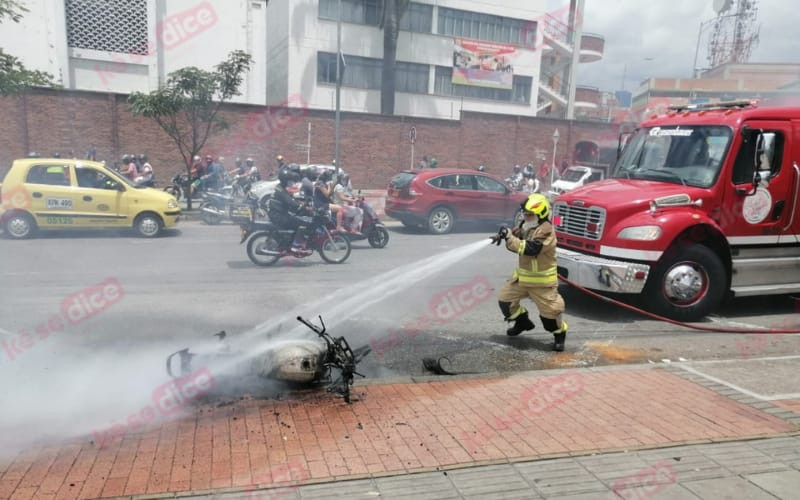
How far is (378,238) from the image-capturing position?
12539mm

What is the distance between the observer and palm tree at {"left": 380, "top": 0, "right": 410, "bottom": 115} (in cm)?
3253

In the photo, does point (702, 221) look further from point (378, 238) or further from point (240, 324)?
point (378, 238)

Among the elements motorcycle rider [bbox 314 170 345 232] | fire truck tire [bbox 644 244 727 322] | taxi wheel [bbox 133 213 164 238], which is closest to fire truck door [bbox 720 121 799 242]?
fire truck tire [bbox 644 244 727 322]

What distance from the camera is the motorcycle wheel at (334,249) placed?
10641 millimetres

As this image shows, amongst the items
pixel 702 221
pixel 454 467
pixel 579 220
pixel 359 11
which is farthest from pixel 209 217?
pixel 359 11

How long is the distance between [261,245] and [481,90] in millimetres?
29924

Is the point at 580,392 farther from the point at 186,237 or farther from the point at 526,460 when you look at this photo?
the point at 186,237

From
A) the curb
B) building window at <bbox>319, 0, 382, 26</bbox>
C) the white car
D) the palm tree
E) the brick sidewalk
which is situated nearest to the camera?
the curb

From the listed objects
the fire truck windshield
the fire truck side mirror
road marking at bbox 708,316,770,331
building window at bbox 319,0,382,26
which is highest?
building window at bbox 319,0,382,26

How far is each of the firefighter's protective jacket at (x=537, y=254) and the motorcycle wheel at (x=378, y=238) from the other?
259 inches

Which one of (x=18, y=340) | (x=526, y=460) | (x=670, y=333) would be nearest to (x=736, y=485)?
(x=526, y=460)

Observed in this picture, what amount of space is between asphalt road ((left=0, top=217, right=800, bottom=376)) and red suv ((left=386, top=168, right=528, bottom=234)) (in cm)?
345

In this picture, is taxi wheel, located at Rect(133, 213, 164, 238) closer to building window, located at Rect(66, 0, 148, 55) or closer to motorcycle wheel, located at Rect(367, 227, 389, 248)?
motorcycle wheel, located at Rect(367, 227, 389, 248)

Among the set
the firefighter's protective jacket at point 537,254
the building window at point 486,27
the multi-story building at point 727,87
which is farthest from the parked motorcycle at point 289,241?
the building window at point 486,27
